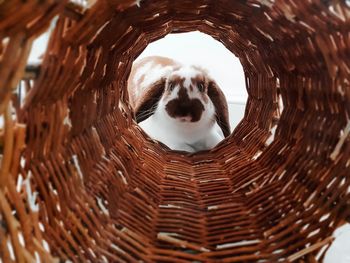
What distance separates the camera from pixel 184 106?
5.43 ft

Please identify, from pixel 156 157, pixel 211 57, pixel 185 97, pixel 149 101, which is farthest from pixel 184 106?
A: pixel 211 57

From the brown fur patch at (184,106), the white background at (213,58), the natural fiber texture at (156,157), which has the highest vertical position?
the white background at (213,58)

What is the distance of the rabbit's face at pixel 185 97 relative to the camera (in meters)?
1.63

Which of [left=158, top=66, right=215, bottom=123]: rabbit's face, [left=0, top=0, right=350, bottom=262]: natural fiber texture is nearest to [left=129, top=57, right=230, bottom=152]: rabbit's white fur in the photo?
[left=158, top=66, right=215, bottom=123]: rabbit's face

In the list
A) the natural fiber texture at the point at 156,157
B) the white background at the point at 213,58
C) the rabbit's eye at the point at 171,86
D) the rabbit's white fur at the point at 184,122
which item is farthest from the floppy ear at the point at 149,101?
the natural fiber texture at the point at 156,157

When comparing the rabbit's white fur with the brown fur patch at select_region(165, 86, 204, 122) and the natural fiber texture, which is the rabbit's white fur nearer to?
the brown fur patch at select_region(165, 86, 204, 122)

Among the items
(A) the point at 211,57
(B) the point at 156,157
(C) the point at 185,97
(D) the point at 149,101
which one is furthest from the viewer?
(A) the point at 211,57

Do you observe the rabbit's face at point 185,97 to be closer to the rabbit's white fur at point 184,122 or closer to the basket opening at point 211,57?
the rabbit's white fur at point 184,122

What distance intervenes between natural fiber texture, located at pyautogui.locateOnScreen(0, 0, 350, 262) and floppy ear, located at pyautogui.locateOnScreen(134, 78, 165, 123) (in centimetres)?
62

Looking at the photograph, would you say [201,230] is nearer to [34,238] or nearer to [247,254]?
[247,254]

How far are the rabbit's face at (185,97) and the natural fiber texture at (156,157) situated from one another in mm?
462

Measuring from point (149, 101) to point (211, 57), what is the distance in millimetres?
633

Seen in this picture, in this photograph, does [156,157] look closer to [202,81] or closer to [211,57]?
[202,81]

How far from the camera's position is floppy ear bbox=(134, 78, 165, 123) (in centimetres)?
181
